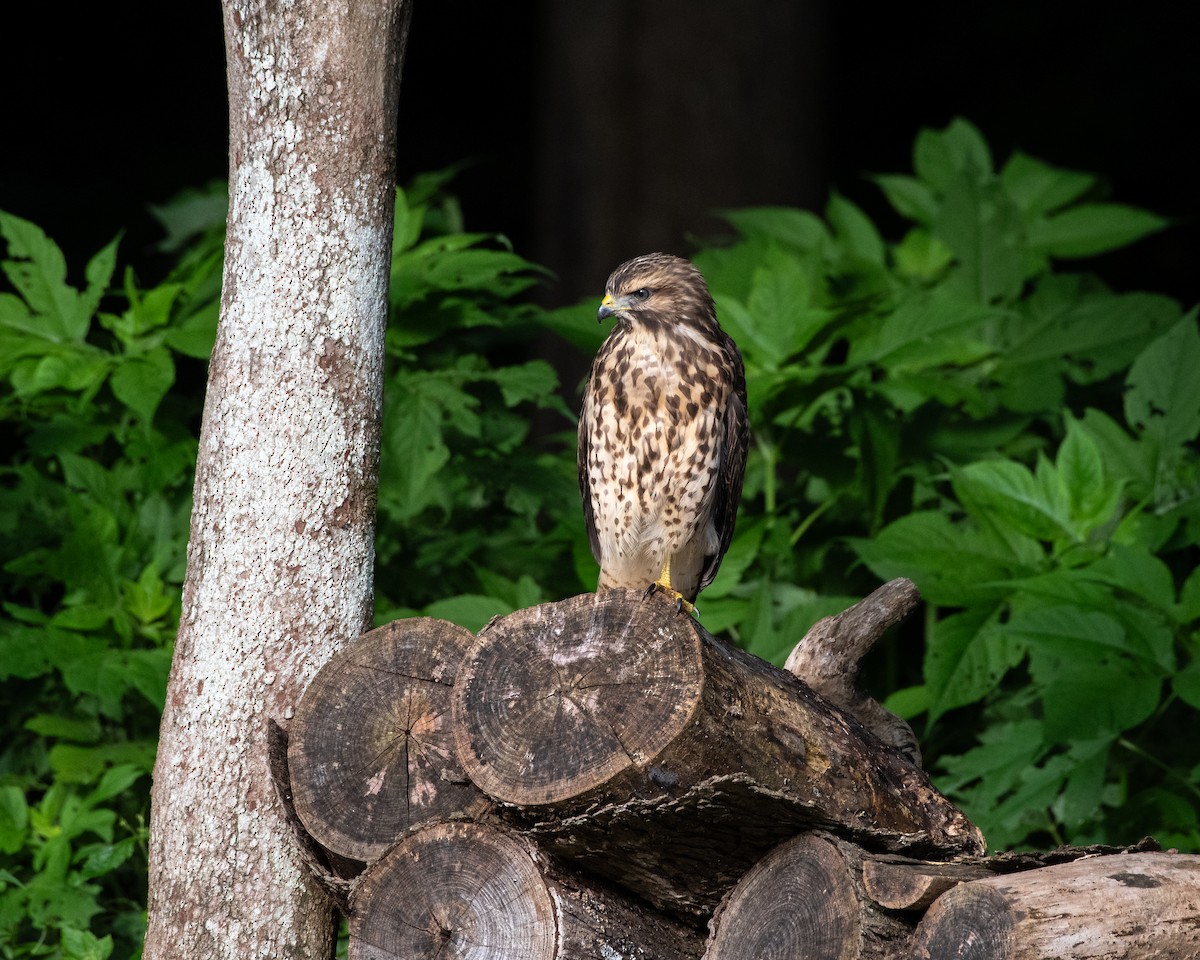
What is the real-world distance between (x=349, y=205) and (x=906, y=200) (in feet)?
14.0

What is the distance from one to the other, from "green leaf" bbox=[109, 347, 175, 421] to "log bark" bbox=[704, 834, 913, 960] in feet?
7.60

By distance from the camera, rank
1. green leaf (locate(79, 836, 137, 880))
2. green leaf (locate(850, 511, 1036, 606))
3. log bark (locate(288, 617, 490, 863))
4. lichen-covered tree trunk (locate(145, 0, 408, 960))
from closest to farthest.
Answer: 1. log bark (locate(288, 617, 490, 863))
2. lichen-covered tree trunk (locate(145, 0, 408, 960))
3. green leaf (locate(79, 836, 137, 880))
4. green leaf (locate(850, 511, 1036, 606))

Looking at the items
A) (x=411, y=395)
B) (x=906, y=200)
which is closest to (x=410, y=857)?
(x=411, y=395)

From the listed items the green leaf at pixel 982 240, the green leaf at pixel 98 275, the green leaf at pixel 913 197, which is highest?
the green leaf at pixel 913 197

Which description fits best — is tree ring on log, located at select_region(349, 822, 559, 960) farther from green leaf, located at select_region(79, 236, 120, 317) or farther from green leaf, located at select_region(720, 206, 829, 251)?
green leaf, located at select_region(720, 206, 829, 251)

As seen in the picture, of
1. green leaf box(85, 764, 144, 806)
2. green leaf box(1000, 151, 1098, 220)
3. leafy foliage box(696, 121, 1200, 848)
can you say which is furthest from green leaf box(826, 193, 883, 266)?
green leaf box(85, 764, 144, 806)

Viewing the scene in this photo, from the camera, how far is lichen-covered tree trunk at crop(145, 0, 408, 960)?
306cm

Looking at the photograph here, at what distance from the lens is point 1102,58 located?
921 cm

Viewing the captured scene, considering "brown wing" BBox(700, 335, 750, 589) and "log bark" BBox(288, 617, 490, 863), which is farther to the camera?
"brown wing" BBox(700, 335, 750, 589)

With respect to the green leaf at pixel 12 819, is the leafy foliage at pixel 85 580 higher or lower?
higher

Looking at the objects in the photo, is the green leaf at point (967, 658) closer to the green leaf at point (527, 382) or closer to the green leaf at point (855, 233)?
the green leaf at point (527, 382)

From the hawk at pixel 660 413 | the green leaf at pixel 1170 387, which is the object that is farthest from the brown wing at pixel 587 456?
the green leaf at pixel 1170 387

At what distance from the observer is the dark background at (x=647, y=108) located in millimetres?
7367

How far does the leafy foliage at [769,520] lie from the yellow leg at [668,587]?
654mm
